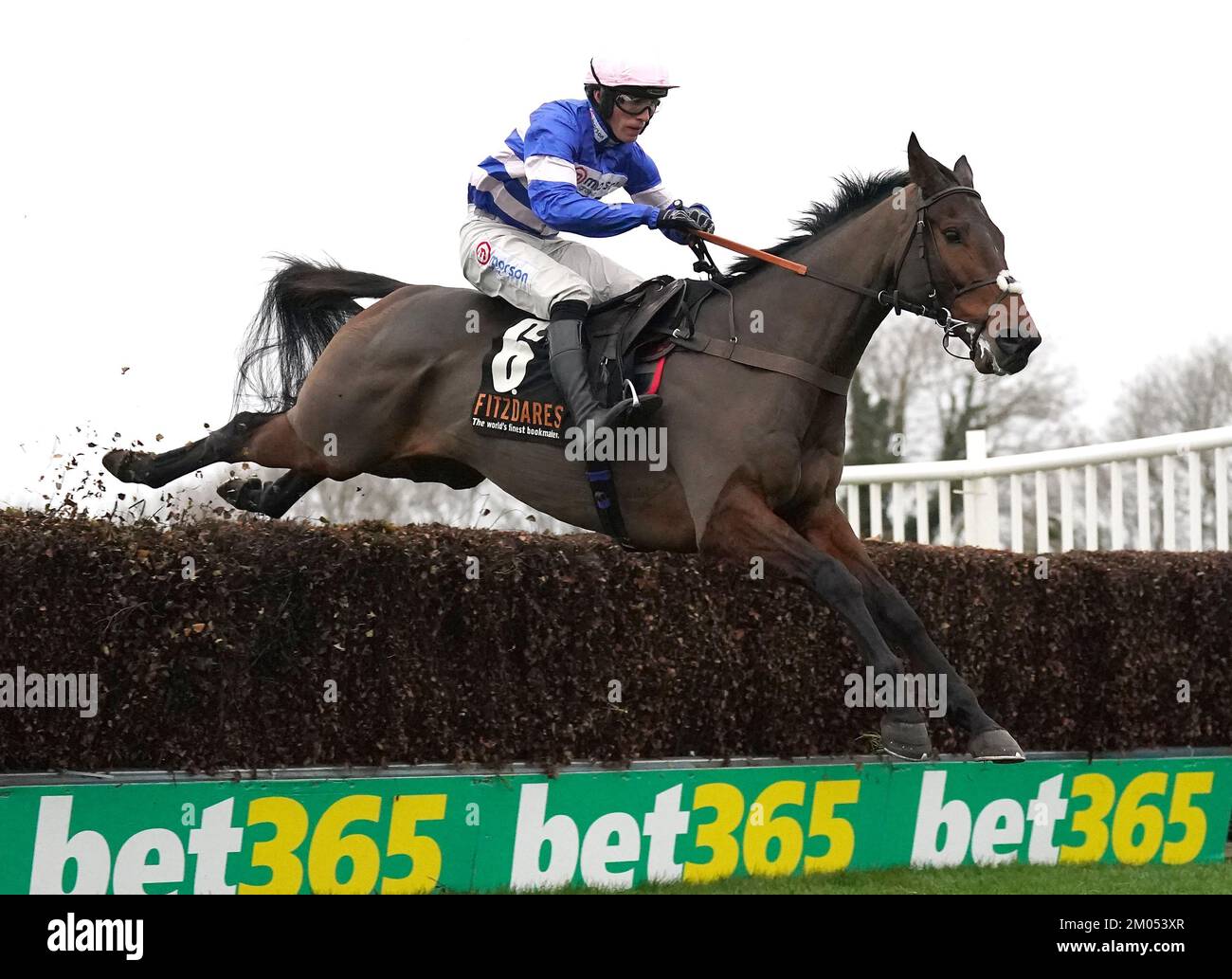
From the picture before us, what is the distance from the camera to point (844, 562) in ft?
18.9

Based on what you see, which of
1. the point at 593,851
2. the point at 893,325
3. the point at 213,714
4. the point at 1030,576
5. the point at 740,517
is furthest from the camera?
the point at 893,325

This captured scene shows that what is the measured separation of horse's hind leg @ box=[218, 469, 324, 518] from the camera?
6605 mm

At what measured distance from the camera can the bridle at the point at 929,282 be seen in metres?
5.28

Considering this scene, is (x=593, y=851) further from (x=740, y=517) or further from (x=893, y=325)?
(x=893, y=325)

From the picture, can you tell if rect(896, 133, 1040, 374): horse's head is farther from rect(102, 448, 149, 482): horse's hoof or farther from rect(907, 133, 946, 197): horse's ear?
rect(102, 448, 149, 482): horse's hoof

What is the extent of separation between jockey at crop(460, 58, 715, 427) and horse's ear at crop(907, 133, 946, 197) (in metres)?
0.76

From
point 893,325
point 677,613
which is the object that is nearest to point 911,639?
point 677,613

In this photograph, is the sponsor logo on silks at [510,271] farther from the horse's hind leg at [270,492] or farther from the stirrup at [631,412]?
the horse's hind leg at [270,492]

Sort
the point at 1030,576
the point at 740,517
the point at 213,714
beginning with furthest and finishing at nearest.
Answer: the point at 1030,576 → the point at 213,714 → the point at 740,517

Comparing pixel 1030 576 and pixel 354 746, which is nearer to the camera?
pixel 354 746

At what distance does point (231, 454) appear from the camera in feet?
21.5

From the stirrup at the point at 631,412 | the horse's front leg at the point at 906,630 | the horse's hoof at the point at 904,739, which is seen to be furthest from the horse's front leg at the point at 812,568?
the stirrup at the point at 631,412

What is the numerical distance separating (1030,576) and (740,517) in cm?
297

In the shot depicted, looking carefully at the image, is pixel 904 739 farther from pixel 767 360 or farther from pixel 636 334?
pixel 636 334
